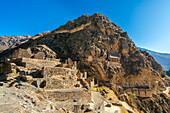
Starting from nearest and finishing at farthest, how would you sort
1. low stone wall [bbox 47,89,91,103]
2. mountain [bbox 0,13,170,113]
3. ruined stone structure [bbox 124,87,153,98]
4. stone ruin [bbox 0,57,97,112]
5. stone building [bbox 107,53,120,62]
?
1. low stone wall [bbox 47,89,91,103]
2. stone ruin [bbox 0,57,97,112]
3. mountain [bbox 0,13,170,113]
4. ruined stone structure [bbox 124,87,153,98]
5. stone building [bbox 107,53,120,62]

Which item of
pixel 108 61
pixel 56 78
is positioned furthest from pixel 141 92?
pixel 56 78

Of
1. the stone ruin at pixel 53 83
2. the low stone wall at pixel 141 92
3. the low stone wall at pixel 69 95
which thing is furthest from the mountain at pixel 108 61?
the low stone wall at pixel 69 95

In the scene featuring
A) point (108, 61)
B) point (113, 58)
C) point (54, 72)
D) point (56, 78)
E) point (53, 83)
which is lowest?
point (53, 83)

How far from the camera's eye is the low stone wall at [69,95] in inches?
401

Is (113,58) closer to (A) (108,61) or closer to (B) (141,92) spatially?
(A) (108,61)

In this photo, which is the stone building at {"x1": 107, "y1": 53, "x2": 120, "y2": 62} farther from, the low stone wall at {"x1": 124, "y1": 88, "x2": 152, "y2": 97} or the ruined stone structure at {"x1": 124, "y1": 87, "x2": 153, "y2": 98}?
the low stone wall at {"x1": 124, "y1": 88, "x2": 152, "y2": 97}

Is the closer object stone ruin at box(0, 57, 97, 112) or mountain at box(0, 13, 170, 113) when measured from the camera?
stone ruin at box(0, 57, 97, 112)

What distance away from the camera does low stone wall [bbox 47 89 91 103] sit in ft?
33.4

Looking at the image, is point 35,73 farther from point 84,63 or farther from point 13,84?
point 84,63

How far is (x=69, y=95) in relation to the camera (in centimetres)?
1098

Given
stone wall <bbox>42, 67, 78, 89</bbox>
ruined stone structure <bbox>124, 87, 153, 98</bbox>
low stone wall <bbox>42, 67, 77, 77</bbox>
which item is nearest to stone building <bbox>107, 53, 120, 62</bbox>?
ruined stone structure <bbox>124, 87, 153, 98</bbox>

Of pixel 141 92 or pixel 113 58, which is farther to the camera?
pixel 113 58

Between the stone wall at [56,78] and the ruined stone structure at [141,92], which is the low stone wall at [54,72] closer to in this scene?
the stone wall at [56,78]

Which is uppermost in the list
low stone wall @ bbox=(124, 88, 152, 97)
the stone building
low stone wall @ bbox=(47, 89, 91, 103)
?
the stone building
